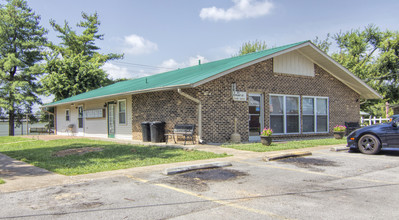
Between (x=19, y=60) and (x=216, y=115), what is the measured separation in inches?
1141

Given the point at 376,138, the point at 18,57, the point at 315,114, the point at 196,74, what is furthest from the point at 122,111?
the point at 18,57

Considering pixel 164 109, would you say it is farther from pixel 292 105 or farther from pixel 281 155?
pixel 281 155

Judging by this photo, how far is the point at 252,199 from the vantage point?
4773mm

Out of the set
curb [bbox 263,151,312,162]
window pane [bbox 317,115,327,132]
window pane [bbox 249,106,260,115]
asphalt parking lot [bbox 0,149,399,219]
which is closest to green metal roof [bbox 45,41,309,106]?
window pane [bbox 249,106,260,115]

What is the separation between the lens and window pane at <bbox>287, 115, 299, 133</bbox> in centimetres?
1581

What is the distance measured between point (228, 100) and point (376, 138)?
589 cm

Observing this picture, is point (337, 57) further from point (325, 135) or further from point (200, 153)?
point (200, 153)

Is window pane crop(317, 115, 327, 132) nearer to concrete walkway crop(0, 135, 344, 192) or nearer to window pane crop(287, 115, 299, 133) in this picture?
window pane crop(287, 115, 299, 133)

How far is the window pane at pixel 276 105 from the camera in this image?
598 inches

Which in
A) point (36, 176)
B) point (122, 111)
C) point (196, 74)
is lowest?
point (36, 176)

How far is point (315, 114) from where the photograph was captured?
16859 millimetres

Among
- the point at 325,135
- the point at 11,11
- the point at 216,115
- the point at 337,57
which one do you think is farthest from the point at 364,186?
the point at 11,11

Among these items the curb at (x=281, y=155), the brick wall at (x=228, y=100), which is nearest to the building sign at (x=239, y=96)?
the brick wall at (x=228, y=100)

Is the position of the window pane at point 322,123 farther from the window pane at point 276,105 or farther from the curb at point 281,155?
the curb at point 281,155
